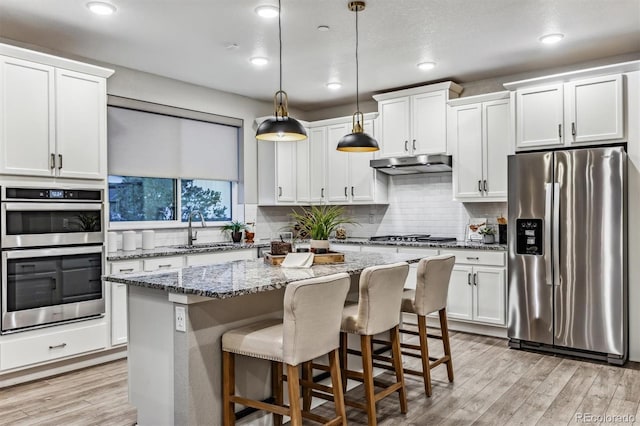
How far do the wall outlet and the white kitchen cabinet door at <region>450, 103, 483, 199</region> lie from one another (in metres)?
3.59

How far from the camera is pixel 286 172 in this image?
6.38 meters

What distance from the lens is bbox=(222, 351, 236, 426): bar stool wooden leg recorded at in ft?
8.30

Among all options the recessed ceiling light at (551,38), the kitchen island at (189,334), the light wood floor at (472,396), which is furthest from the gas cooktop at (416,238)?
the kitchen island at (189,334)

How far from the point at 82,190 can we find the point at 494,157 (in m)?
3.86

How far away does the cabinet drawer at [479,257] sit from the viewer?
4707 mm

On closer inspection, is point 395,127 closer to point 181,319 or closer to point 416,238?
point 416,238

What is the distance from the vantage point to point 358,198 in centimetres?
608

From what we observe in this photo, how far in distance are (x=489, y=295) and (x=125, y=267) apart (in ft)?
11.1

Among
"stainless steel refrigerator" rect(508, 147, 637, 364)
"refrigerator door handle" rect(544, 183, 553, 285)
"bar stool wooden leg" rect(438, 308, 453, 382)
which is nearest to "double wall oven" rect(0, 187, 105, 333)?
"bar stool wooden leg" rect(438, 308, 453, 382)

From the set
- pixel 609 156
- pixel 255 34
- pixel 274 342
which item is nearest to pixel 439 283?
pixel 274 342

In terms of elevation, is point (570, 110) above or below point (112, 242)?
above

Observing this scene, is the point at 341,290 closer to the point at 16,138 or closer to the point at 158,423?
the point at 158,423

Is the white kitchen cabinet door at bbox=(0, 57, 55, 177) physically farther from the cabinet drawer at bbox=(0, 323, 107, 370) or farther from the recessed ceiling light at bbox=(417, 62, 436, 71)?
the recessed ceiling light at bbox=(417, 62, 436, 71)

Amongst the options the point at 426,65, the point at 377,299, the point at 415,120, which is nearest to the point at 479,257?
the point at 415,120
